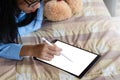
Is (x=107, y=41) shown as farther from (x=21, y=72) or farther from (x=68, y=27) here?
(x=21, y=72)

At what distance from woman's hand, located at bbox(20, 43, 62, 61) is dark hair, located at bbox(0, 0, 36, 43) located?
0.09 meters

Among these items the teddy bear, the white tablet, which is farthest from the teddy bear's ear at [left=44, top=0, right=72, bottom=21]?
the white tablet

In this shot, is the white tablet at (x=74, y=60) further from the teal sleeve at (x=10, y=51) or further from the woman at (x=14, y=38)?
the teal sleeve at (x=10, y=51)

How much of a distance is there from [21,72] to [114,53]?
1.41ft

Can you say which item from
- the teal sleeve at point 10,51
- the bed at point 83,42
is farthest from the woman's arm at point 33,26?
the teal sleeve at point 10,51

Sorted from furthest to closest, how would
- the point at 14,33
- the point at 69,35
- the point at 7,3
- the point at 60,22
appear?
the point at 60,22, the point at 69,35, the point at 14,33, the point at 7,3

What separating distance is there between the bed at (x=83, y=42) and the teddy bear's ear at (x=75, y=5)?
0.10 feet

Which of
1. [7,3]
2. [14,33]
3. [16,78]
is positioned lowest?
[16,78]

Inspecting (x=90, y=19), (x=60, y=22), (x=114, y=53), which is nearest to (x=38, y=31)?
(x=60, y=22)

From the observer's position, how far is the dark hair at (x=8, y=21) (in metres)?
0.96

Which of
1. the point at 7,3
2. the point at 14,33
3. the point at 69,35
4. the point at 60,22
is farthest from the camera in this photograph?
the point at 60,22

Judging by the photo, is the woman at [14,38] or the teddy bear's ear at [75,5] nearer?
the woman at [14,38]

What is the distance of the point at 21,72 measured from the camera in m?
0.99

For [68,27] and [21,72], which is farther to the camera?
[68,27]
